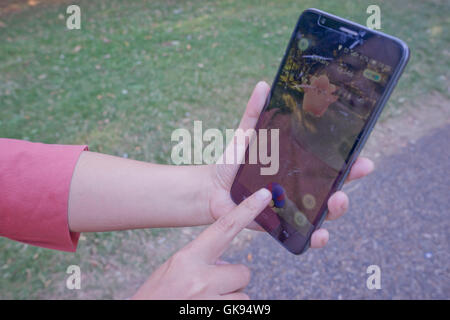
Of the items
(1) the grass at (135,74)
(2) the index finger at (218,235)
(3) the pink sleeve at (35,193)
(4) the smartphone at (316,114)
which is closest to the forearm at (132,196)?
(3) the pink sleeve at (35,193)

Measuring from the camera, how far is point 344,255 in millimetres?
2512

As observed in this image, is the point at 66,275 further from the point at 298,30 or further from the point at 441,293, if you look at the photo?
the point at 441,293

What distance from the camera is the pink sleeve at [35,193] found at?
129cm

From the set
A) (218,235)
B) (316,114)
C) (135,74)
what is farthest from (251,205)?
(135,74)

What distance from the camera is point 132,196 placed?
5.09 feet

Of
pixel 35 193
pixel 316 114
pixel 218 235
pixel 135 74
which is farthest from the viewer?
pixel 135 74

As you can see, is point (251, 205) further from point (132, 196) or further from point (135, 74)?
point (135, 74)

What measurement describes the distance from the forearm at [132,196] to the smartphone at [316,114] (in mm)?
230

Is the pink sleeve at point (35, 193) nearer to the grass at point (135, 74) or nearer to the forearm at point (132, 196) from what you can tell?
the forearm at point (132, 196)

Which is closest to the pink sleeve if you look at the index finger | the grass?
the index finger

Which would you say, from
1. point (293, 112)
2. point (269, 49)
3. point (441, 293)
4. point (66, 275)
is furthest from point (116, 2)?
point (441, 293)

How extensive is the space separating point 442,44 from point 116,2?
18.1 ft

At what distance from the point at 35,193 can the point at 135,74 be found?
323 centimetres

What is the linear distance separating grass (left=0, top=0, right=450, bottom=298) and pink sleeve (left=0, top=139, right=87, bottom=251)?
1.17m
